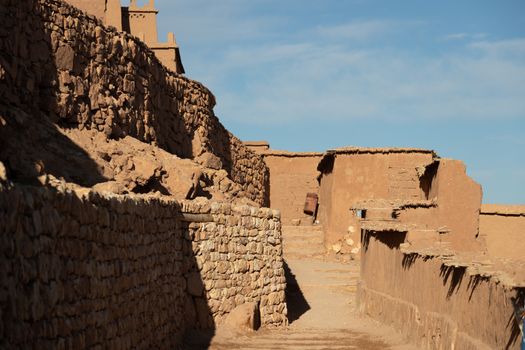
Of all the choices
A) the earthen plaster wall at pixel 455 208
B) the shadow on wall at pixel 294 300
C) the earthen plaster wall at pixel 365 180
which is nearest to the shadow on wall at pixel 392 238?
the shadow on wall at pixel 294 300

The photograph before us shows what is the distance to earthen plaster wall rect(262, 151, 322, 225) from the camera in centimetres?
3281

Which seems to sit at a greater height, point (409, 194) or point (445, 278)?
point (409, 194)

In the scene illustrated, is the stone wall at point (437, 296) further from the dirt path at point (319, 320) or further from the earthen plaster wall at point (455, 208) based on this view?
the earthen plaster wall at point (455, 208)

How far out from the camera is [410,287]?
13156 mm

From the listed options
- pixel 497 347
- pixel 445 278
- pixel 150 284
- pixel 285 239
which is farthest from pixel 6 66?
pixel 285 239

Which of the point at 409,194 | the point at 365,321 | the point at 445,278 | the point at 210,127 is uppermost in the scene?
the point at 210,127

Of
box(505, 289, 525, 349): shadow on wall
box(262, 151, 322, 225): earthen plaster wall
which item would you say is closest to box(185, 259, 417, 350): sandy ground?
box(505, 289, 525, 349): shadow on wall

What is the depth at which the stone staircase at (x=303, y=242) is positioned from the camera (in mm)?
25453

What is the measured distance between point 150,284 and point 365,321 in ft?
22.3

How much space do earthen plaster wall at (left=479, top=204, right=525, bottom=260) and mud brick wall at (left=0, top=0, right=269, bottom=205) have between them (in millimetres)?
7293

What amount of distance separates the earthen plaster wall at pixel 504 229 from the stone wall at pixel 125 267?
8.74m

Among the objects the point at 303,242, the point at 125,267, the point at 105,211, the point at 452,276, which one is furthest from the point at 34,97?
the point at 303,242

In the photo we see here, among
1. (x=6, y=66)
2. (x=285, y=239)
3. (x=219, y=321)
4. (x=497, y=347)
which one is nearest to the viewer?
(x=497, y=347)

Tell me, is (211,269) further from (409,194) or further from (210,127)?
(409,194)
